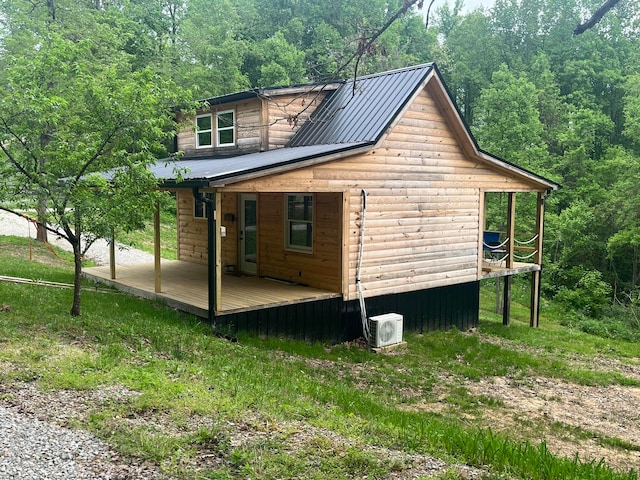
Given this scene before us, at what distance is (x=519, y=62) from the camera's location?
36688 mm

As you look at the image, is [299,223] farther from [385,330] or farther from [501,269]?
[501,269]

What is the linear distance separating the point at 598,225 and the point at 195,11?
27599 millimetres

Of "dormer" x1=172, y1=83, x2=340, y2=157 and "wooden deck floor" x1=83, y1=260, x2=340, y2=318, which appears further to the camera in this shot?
"dormer" x1=172, y1=83, x2=340, y2=157

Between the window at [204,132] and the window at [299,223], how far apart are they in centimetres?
394

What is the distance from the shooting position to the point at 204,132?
15.7 meters

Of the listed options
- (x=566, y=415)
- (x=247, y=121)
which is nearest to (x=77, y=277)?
(x=247, y=121)

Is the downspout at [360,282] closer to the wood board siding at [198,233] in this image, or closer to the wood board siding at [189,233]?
the wood board siding at [198,233]

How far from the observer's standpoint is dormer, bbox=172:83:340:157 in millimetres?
13508

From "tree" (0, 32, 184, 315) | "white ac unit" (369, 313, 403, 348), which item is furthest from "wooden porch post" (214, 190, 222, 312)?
"white ac unit" (369, 313, 403, 348)

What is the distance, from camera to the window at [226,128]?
48.1 feet

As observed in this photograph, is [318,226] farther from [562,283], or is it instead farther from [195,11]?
[195,11]

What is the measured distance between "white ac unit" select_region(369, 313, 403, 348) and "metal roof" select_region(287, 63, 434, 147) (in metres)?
3.48

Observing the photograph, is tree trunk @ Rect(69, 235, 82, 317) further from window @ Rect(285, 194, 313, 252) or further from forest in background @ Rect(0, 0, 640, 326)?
window @ Rect(285, 194, 313, 252)

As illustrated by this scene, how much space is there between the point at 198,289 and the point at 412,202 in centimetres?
484
